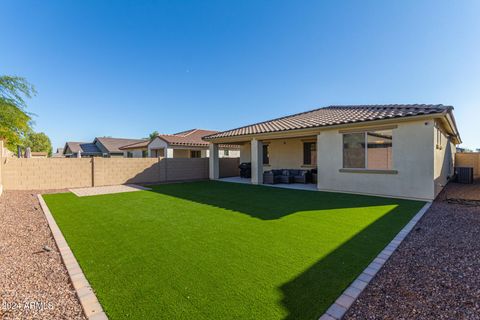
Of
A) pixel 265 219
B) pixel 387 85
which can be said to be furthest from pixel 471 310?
pixel 387 85

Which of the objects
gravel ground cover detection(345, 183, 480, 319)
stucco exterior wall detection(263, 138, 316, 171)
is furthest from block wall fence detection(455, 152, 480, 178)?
gravel ground cover detection(345, 183, 480, 319)

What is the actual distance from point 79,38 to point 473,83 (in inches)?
889

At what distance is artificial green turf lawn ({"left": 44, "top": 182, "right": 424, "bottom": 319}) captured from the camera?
2.63 m

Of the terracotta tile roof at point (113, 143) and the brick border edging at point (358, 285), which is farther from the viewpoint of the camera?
the terracotta tile roof at point (113, 143)

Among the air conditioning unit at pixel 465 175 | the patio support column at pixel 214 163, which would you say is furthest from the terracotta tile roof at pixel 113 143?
the air conditioning unit at pixel 465 175

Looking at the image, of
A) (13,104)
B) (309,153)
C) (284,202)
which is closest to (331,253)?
(284,202)

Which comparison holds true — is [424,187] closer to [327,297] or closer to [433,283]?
[433,283]

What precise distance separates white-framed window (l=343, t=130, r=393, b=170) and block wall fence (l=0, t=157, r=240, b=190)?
1085cm

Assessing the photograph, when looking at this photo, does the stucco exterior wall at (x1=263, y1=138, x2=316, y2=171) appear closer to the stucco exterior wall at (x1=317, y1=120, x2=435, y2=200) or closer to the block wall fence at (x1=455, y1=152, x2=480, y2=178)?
the stucco exterior wall at (x1=317, y1=120, x2=435, y2=200)

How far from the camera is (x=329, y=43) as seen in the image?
13117 mm

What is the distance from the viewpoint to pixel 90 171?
542 inches

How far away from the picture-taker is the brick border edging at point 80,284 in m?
2.47

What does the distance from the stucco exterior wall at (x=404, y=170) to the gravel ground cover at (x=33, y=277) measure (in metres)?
10.3

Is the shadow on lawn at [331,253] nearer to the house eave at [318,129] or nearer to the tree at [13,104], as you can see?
the house eave at [318,129]
